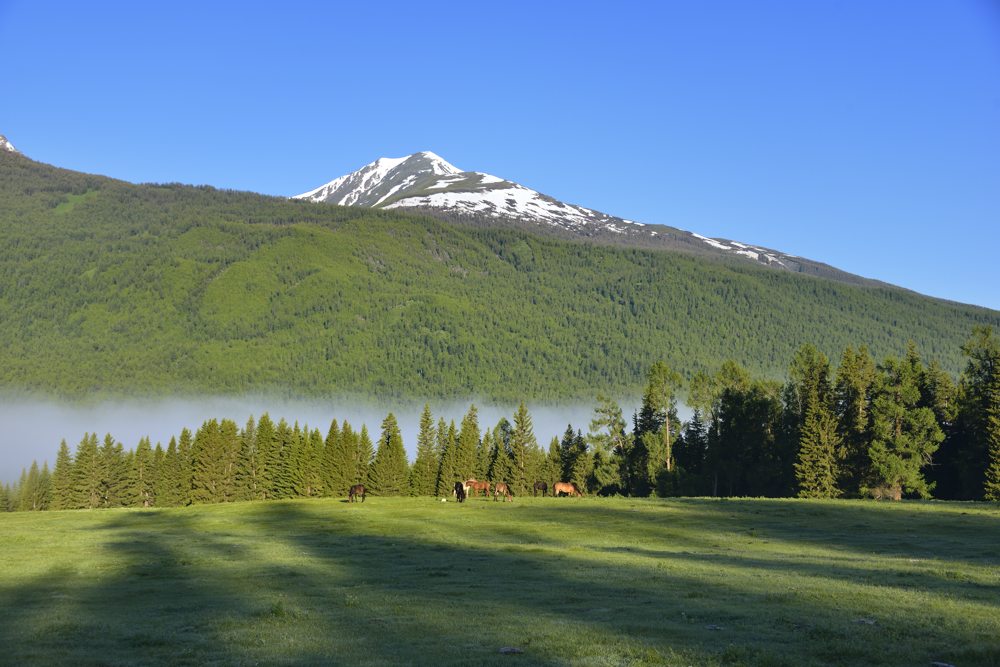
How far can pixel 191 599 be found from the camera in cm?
2912

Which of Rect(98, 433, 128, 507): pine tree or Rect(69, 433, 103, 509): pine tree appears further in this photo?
Rect(98, 433, 128, 507): pine tree

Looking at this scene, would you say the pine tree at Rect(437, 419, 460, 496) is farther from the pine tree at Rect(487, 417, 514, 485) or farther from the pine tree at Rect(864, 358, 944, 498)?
the pine tree at Rect(864, 358, 944, 498)

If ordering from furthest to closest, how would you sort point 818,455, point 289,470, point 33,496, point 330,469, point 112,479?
point 33,496 < point 112,479 < point 330,469 < point 289,470 < point 818,455

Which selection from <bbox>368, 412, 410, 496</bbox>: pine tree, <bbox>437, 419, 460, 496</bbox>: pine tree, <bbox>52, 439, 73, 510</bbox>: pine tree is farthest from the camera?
<bbox>52, 439, 73, 510</bbox>: pine tree

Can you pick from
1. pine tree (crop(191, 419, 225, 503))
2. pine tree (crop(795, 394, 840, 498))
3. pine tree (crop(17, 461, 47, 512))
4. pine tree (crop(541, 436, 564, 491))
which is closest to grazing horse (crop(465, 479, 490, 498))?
pine tree (crop(795, 394, 840, 498))

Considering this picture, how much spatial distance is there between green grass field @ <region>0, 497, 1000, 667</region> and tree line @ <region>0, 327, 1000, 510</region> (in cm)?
3207

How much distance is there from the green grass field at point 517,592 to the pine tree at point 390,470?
282 feet

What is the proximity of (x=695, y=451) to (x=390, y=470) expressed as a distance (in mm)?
54291

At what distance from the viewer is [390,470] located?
146875mm

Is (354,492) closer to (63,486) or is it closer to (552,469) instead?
(552,469)

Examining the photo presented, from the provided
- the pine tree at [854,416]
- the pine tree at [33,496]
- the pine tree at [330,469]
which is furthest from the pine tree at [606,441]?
the pine tree at [33,496]

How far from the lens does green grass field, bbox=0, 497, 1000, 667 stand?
66.0 ft

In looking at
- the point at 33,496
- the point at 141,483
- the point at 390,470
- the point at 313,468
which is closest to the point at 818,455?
the point at 390,470

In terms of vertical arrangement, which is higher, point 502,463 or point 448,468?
point 502,463
